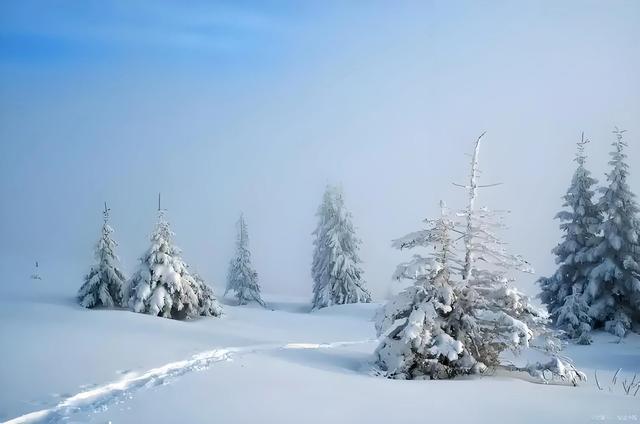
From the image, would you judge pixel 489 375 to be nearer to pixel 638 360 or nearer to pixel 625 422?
pixel 625 422

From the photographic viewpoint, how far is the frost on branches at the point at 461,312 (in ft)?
37.9

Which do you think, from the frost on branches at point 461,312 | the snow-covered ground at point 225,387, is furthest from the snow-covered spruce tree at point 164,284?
the frost on branches at point 461,312

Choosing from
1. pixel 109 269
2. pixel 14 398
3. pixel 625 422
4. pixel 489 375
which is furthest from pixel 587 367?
pixel 109 269

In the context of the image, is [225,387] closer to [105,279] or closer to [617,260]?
[105,279]

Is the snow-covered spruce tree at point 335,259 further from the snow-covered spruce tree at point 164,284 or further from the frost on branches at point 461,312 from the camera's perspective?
the frost on branches at point 461,312

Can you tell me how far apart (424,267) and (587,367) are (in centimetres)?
1168

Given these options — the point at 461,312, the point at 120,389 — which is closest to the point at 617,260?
the point at 461,312

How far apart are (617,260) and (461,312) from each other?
17.2m

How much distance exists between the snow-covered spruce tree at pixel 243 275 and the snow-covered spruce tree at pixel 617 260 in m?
31.5

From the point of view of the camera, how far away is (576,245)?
26328 millimetres

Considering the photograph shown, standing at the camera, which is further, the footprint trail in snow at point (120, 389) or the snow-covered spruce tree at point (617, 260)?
the snow-covered spruce tree at point (617, 260)

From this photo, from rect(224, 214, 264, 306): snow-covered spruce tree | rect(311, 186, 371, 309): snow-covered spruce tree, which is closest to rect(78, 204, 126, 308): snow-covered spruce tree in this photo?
rect(311, 186, 371, 309): snow-covered spruce tree

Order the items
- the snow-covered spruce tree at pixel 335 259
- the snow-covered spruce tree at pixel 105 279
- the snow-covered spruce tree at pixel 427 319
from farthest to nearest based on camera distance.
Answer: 1. the snow-covered spruce tree at pixel 335 259
2. the snow-covered spruce tree at pixel 105 279
3. the snow-covered spruce tree at pixel 427 319

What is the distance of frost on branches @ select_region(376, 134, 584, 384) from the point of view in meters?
11.6
